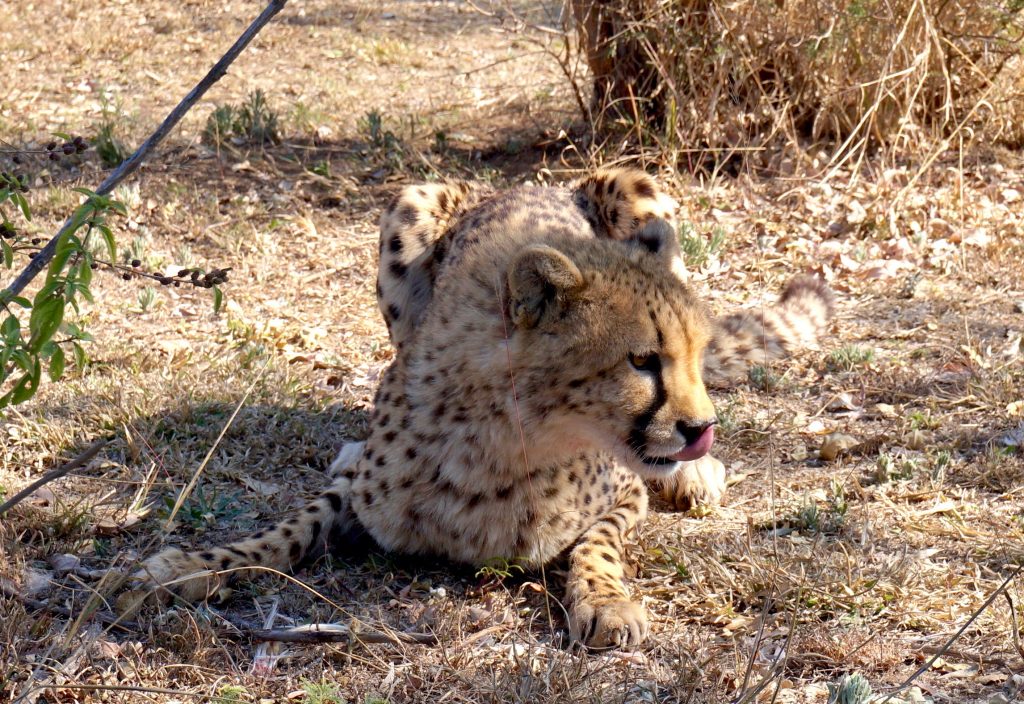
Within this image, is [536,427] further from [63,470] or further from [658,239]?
[63,470]

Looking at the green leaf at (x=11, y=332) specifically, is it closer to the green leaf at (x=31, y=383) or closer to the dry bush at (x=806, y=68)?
the green leaf at (x=31, y=383)

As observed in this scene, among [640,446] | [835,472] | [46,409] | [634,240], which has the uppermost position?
[634,240]

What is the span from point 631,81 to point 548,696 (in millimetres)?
4370

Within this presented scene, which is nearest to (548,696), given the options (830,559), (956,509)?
(830,559)

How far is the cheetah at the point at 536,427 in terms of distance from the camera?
267cm

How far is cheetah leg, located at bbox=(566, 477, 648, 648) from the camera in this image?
2.62 m

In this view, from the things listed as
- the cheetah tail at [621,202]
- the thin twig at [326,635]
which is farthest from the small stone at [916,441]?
the thin twig at [326,635]

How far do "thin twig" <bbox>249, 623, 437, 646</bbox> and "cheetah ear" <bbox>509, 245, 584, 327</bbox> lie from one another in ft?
2.52

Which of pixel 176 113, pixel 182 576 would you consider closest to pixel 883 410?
pixel 182 576

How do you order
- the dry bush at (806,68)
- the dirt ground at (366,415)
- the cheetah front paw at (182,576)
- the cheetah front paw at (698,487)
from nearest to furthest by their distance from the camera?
1. the dirt ground at (366,415)
2. the cheetah front paw at (182,576)
3. the cheetah front paw at (698,487)
4. the dry bush at (806,68)

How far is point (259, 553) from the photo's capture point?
116 inches

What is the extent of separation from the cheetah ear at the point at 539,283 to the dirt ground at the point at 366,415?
2.23 feet

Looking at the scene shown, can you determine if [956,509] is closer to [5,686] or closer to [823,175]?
[5,686]

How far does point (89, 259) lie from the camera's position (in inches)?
76.2
